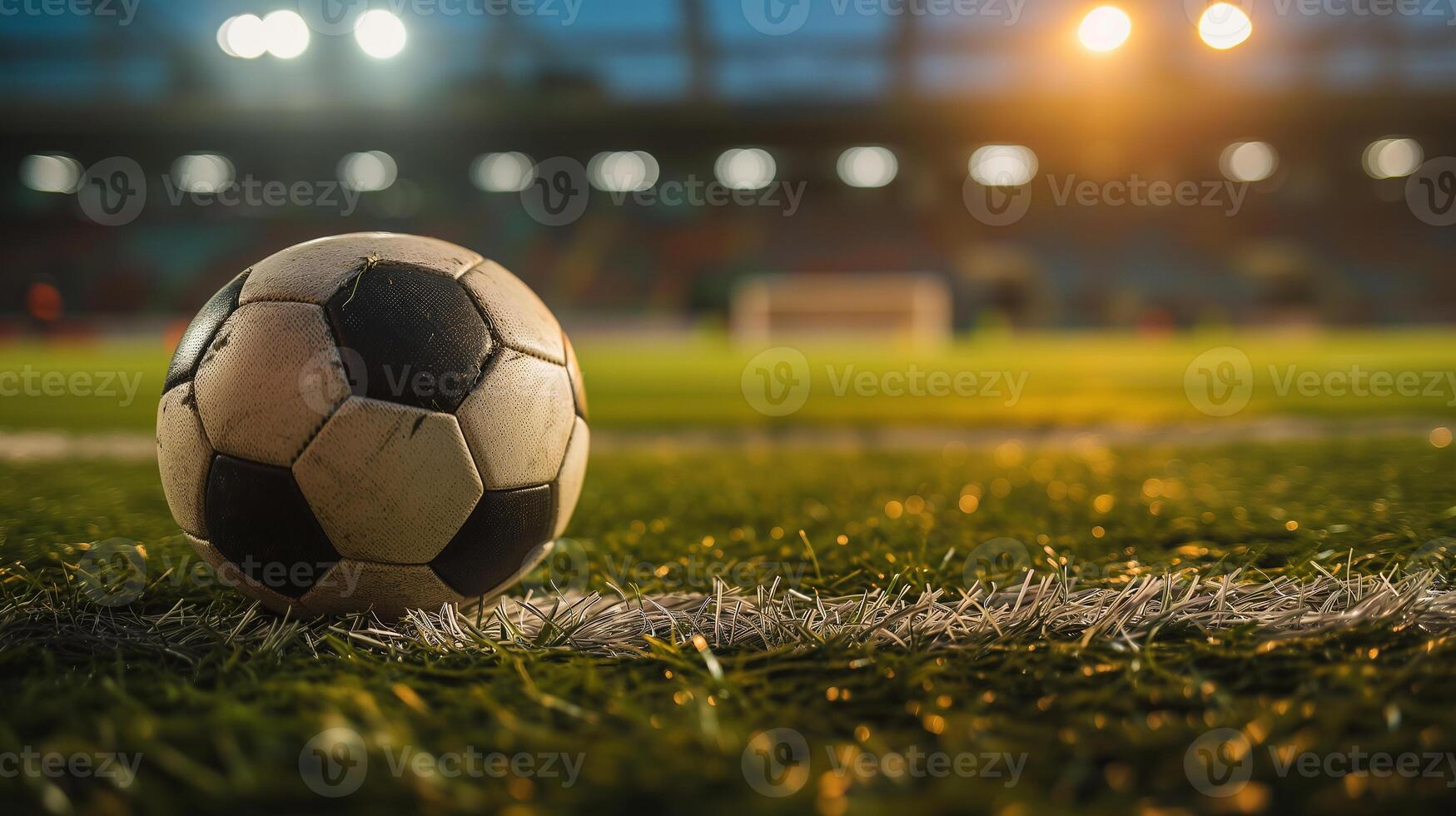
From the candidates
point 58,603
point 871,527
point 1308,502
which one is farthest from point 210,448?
point 1308,502

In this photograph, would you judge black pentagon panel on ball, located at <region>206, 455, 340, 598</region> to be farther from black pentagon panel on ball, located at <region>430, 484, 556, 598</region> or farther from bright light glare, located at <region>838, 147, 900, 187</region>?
bright light glare, located at <region>838, 147, 900, 187</region>

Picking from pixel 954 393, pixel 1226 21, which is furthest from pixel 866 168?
pixel 954 393

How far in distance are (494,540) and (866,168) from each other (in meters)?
26.4

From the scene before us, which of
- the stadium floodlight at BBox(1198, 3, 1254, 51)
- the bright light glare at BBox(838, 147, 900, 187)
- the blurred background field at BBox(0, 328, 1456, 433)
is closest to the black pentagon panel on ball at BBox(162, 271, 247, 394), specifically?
the blurred background field at BBox(0, 328, 1456, 433)

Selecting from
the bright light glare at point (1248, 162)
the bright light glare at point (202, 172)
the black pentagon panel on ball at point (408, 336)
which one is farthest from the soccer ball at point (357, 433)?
the bright light glare at point (1248, 162)

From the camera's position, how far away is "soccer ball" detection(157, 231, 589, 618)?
1350 mm

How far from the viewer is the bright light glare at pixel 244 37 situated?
2000 cm

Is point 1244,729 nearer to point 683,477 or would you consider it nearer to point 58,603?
point 58,603

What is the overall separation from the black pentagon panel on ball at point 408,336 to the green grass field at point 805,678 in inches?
16.8

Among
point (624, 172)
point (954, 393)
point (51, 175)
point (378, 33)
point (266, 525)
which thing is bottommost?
point (954, 393)

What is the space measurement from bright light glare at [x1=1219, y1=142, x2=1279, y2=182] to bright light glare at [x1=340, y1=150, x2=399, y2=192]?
26.5m

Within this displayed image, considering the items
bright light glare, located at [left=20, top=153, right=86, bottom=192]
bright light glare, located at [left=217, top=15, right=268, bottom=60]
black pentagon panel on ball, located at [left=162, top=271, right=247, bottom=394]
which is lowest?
black pentagon panel on ball, located at [left=162, top=271, right=247, bottom=394]

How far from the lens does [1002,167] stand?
25641mm

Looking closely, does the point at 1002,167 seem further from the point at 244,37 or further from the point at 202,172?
the point at 202,172
